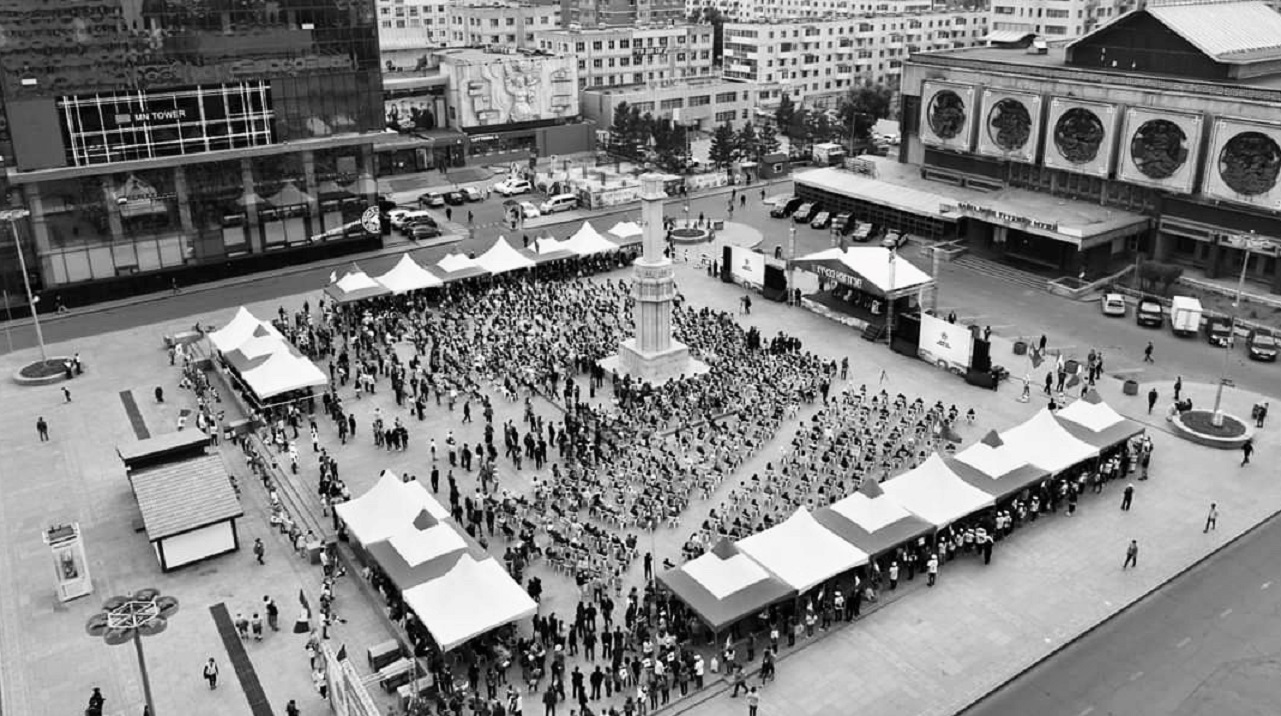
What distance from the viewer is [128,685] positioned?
90.4ft

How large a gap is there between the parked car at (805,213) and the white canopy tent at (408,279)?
26.7 meters

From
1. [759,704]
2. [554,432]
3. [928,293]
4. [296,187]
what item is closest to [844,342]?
[928,293]

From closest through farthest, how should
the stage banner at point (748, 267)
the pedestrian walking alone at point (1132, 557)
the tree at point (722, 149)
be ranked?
the pedestrian walking alone at point (1132, 557) < the stage banner at point (748, 267) < the tree at point (722, 149)

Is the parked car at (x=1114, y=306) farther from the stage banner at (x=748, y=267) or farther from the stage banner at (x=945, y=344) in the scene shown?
the stage banner at (x=748, y=267)

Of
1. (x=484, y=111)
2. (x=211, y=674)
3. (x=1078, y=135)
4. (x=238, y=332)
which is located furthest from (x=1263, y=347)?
(x=484, y=111)

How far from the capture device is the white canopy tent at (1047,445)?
116ft

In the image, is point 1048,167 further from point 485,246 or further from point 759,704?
point 759,704

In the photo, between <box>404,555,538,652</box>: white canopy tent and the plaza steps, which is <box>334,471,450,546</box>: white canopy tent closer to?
<box>404,555,538,652</box>: white canopy tent

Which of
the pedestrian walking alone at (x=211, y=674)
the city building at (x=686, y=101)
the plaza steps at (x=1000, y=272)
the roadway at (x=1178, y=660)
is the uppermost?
the city building at (x=686, y=101)

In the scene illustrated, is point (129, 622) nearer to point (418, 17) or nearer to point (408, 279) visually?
point (408, 279)

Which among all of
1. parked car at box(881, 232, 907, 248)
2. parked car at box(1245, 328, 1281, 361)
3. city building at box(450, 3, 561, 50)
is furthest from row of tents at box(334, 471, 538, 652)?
city building at box(450, 3, 561, 50)

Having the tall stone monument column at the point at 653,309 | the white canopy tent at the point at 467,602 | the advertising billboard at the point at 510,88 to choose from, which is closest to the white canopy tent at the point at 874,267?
the tall stone monument column at the point at 653,309

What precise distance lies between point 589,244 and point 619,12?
83.8 metres

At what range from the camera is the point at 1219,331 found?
161 ft
